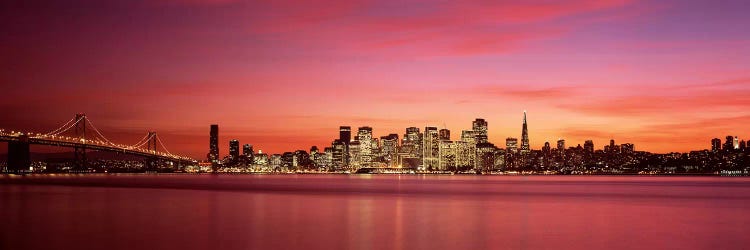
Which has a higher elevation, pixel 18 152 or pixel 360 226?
pixel 18 152

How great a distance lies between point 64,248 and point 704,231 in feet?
→ 79.0

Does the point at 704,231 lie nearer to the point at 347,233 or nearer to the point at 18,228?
the point at 347,233

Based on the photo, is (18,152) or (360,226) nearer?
(360,226)

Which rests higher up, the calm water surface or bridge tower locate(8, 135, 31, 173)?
bridge tower locate(8, 135, 31, 173)

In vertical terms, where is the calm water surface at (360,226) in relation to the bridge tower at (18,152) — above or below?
below

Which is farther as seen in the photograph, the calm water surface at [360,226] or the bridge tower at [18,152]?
the bridge tower at [18,152]

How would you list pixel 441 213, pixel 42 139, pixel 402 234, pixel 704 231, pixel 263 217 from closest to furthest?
pixel 402 234 < pixel 704 231 < pixel 263 217 < pixel 441 213 < pixel 42 139

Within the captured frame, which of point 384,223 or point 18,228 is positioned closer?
point 18,228

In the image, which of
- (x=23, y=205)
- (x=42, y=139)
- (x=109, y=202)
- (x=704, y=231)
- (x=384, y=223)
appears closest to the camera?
(x=704, y=231)

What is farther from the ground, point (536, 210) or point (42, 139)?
point (42, 139)

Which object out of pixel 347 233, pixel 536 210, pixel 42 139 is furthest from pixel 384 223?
pixel 42 139

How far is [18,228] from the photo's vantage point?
96.0 feet

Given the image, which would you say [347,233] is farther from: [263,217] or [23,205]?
[23,205]

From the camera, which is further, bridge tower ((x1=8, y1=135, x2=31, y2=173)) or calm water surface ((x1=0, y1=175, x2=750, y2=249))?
bridge tower ((x1=8, y1=135, x2=31, y2=173))
